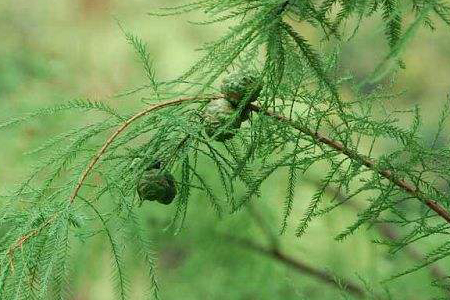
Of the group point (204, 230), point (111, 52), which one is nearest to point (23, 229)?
point (204, 230)

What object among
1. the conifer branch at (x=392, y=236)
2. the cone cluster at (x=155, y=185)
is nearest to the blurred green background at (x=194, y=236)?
the conifer branch at (x=392, y=236)

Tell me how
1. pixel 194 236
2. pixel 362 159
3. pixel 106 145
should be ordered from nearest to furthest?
pixel 106 145 → pixel 362 159 → pixel 194 236

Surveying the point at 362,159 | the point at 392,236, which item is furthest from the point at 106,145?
the point at 392,236

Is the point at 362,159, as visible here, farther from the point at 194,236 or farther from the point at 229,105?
the point at 194,236

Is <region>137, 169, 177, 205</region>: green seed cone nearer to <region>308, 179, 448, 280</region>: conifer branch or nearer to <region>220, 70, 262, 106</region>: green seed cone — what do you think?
<region>220, 70, 262, 106</region>: green seed cone

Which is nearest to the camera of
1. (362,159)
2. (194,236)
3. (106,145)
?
(106,145)

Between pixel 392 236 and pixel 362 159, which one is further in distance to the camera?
pixel 392 236

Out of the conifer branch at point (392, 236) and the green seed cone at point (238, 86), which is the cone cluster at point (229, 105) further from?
the conifer branch at point (392, 236)

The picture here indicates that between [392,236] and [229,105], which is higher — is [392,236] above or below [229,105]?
above

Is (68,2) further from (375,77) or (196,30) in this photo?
(375,77)
